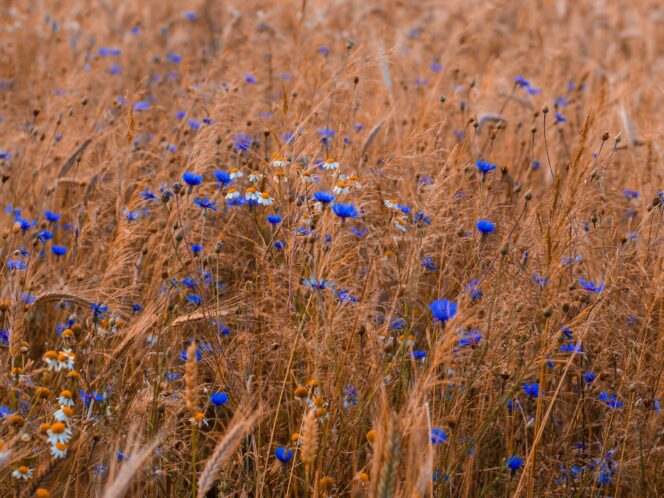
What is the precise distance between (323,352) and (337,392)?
11 cm

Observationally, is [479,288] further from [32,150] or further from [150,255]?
[32,150]

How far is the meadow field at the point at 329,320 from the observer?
1821 mm

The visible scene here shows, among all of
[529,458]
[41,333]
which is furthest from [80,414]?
[529,458]

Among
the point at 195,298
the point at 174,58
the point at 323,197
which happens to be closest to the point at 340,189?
the point at 323,197

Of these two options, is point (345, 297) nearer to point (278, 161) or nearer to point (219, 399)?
point (219, 399)

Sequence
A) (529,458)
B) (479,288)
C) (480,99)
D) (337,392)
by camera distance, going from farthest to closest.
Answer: (480,99)
(479,288)
(337,392)
(529,458)

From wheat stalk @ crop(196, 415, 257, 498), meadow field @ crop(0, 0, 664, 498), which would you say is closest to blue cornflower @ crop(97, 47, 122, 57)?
meadow field @ crop(0, 0, 664, 498)

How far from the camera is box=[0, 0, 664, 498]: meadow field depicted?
1.82 meters

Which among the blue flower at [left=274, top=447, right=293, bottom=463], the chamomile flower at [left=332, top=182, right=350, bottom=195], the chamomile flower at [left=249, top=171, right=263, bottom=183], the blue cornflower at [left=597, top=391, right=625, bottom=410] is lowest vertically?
the blue cornflower at [left=597, top=391, right=625, bottom=410]

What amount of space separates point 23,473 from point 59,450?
0.62 ft

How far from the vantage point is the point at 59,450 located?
159cm

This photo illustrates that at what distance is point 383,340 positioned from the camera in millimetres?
2104

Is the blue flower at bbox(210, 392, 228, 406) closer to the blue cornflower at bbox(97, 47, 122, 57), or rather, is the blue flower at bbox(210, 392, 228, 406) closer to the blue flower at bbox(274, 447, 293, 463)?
the blue flower at bbox(274, 447, 293, 463)

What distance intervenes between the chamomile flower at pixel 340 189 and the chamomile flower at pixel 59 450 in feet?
3.42
